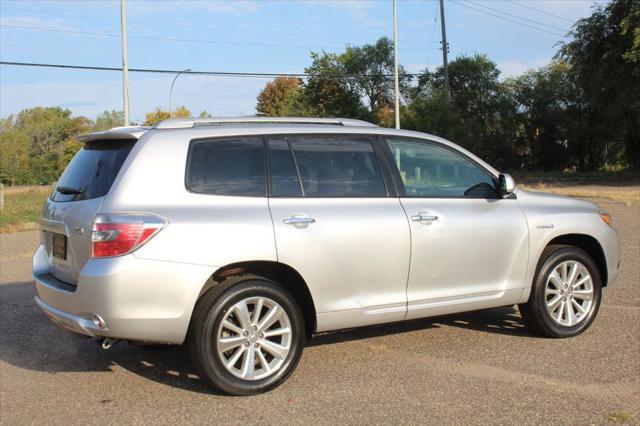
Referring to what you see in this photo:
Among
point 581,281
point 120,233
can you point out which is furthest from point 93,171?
point 581,281

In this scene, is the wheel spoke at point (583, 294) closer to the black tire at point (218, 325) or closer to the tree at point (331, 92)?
the black tire at point (218, 325)

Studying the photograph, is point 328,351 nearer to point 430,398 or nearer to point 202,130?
point 430,398

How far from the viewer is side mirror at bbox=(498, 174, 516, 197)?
5.47m

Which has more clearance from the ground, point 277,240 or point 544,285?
point 277,240

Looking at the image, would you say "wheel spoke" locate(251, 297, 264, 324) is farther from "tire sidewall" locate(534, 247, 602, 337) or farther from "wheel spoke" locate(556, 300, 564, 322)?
"wheel spoke" locate(556, 300, 564, 322)

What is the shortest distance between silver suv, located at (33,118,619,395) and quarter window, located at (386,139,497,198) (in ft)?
0.04

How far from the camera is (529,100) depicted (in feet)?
146

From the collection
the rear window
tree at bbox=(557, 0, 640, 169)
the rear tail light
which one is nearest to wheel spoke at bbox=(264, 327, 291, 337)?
the rear tail light

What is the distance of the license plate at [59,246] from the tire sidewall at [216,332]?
115 centimetres

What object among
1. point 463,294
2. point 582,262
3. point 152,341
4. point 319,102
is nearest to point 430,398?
point 463,294

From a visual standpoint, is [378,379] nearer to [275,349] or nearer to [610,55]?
[275,349]

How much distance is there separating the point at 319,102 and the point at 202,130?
57112 mm

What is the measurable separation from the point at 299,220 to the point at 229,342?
95cm

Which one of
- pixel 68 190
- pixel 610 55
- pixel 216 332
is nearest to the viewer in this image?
pixel 216 332
